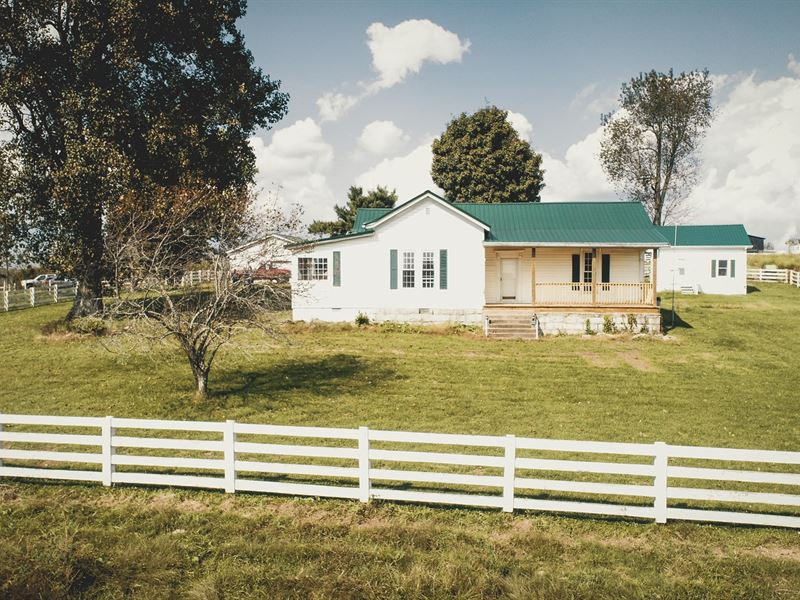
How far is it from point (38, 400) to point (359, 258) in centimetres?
1501

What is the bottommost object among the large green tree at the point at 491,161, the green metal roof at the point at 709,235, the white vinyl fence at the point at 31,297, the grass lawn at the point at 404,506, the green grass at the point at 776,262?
the grass lawn at the point at 404,506

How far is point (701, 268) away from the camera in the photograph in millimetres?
39375

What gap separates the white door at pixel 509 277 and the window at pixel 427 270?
414 cm

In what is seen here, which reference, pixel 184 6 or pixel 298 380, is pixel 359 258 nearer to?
pixel 298 380

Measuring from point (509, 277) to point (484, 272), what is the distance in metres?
2.36

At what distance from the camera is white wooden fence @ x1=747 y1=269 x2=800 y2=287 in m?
45.1

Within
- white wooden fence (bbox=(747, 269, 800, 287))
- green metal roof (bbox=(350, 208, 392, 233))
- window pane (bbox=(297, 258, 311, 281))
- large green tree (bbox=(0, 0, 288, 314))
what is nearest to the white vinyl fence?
large green tree (bbox=(0, 0, 288, 314))

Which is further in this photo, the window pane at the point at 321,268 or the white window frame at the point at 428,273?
the window pane at the point at 321,268

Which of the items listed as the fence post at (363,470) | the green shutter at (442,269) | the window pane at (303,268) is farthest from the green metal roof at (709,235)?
the fence post at (363,470)

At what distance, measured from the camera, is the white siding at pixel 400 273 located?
25.5m

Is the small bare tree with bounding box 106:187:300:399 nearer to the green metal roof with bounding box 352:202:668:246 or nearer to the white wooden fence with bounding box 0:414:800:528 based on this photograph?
the white wooden fence with bounding box 0:414:800:528

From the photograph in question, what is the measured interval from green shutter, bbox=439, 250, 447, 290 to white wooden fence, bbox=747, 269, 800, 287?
35572 millimetres

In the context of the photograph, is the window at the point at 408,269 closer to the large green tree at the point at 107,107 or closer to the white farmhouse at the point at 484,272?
the white farmhouse at the point at 484,272

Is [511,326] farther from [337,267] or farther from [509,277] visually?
[337,267]
